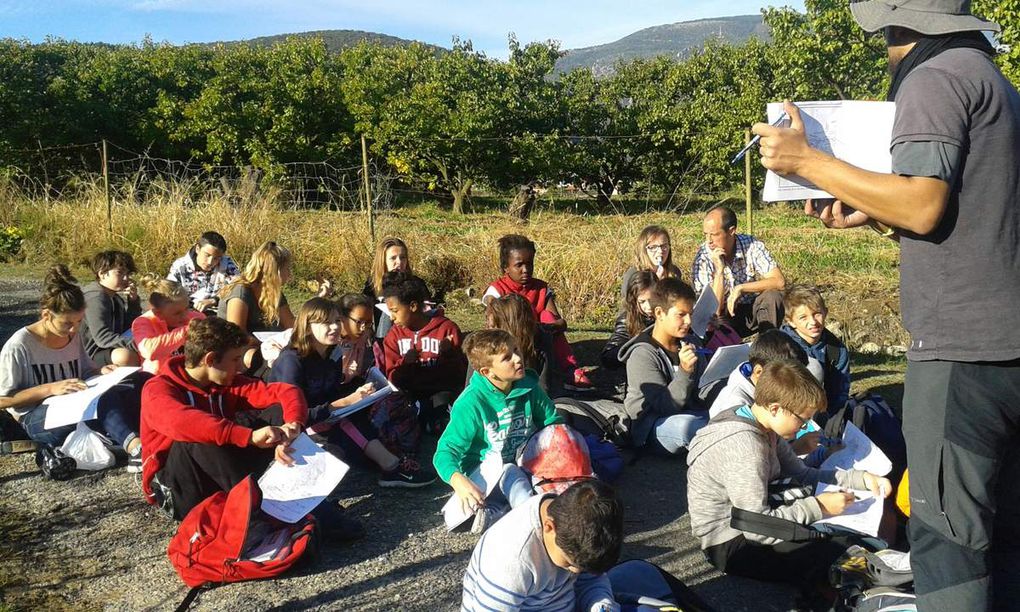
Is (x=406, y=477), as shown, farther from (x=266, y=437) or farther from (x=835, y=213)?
(x=835, y=213)

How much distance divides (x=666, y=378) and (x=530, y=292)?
5.60 feet

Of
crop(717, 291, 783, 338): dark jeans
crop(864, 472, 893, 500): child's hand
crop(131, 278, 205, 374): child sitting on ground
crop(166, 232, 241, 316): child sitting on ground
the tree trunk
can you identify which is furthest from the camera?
the tree trunk

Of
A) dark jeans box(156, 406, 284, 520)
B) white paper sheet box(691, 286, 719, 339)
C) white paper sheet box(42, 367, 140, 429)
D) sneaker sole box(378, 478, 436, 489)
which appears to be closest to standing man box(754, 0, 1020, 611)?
dark jeans box(156, 406, 284, 520)

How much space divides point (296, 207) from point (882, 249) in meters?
8.51

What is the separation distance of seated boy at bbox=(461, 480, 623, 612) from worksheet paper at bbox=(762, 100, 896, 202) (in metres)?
1.04

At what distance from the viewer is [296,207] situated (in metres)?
11.8

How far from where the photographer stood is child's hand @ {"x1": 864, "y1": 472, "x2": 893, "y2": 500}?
3.86m

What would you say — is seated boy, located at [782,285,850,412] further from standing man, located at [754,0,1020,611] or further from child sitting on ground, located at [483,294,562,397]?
standing man, located at [754,0,1020,611]

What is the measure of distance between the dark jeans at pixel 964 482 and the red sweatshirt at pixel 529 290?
442cm

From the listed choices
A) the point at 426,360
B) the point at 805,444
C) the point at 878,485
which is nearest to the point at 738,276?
the point at 426,360

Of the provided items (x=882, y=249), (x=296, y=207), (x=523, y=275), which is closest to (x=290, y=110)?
(x=296, y=207)

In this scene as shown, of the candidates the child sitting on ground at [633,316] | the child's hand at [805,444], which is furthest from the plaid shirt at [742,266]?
the child's hand at [805,444]

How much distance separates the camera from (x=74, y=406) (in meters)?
4.87

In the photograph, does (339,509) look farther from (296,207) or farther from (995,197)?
(296,207)
